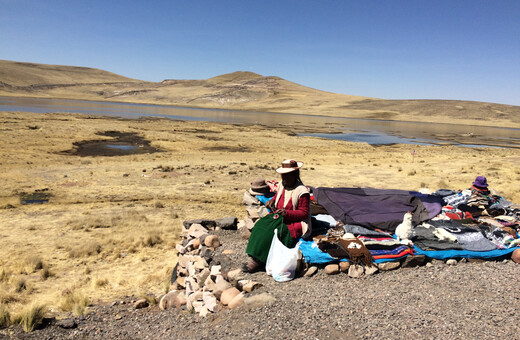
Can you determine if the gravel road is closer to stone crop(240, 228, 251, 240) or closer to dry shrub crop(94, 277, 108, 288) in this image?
dry shrub crop(94, 277, 108, 288)

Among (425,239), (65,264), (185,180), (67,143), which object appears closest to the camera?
(425,239)

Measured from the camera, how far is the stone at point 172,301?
6246mm

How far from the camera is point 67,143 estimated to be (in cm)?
2836

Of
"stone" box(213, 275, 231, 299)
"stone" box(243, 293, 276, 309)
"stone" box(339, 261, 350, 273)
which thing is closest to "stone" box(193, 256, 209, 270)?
"stone" box(213, 275, 231, 299)

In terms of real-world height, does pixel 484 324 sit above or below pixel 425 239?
below

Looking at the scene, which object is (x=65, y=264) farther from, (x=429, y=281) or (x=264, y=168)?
(x=264, y=168)

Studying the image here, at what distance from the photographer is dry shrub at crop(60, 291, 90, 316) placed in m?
6.29

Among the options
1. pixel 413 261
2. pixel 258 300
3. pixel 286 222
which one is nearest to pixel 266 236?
pixel 286 222

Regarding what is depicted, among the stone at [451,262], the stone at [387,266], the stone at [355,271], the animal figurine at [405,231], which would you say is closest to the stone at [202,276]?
the stone at [355,271]

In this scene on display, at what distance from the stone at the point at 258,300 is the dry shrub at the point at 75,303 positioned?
3378 millimetres

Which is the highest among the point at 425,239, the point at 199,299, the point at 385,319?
the point at 425,239

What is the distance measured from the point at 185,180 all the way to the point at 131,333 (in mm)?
12257

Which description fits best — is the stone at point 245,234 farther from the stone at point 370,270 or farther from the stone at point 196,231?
the stone at point 370,270

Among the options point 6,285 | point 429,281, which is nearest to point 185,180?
point 6,285
